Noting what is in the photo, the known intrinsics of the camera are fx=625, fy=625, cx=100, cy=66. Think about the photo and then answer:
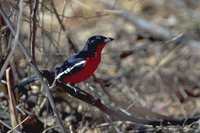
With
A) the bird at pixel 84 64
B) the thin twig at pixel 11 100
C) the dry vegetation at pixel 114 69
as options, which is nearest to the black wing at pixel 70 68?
the bird at pixel 84 64

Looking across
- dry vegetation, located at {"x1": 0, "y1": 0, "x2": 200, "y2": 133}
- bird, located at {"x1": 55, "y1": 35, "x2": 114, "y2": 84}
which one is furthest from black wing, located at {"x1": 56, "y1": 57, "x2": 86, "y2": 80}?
dry vegetation, located at {"x1": 0, "y1": 0, "x2": 200, "y2": 133}

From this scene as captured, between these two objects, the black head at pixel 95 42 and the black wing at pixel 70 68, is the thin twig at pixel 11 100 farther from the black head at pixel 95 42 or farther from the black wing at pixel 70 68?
the black head at pixel 95 42

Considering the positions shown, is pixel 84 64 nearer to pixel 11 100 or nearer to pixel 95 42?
pixel 95 42

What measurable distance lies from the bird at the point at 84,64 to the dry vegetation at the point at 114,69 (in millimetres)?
203

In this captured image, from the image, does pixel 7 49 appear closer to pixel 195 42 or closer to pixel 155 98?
pixel 155 98

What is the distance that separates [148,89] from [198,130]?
126 cm

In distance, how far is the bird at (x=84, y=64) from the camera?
129 inches

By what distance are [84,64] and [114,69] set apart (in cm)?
254

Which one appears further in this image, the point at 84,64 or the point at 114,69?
the point at 114,69

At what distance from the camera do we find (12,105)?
12.7 feet

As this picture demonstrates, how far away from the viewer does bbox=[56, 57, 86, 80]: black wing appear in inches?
129

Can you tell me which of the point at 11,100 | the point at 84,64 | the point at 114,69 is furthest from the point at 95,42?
the point at 114,69

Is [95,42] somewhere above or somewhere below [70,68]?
above

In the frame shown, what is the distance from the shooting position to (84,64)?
328cm
